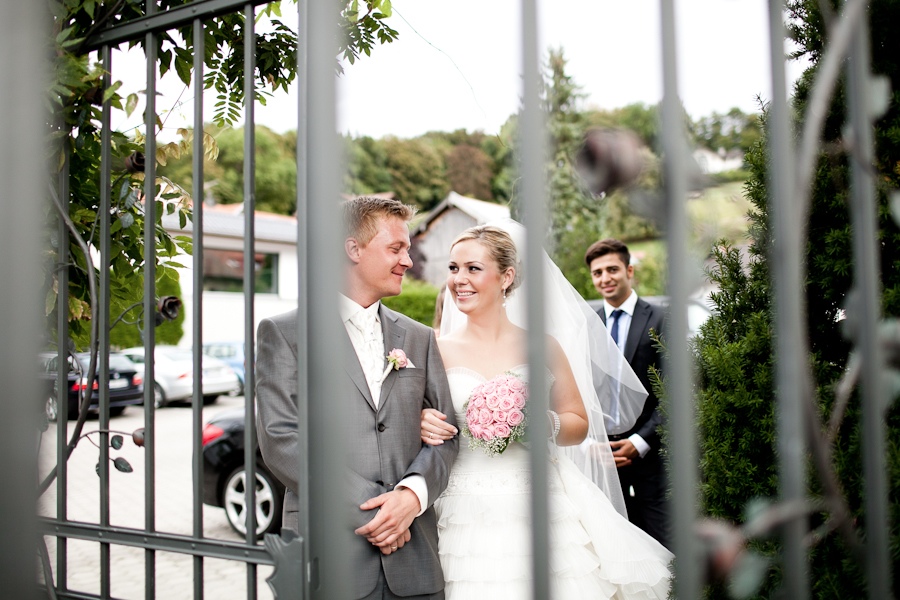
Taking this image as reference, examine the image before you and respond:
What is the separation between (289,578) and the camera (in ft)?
4.76

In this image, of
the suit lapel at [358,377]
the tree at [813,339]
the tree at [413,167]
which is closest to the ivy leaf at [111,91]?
the suit lapel at [358,377]

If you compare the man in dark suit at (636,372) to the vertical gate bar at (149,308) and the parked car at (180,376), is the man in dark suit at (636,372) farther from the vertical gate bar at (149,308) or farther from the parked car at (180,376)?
the parked car at (180,376)

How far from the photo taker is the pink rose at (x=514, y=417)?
10.0 ft

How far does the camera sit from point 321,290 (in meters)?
1.28

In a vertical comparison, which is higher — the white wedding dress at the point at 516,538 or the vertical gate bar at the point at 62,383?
the vertical gate bar at the point at 62,383

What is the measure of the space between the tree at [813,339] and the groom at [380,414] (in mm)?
1016

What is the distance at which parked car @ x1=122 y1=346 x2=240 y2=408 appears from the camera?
1350 cm

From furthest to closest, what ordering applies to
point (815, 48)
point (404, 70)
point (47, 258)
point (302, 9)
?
point (404, 70)
point (47, 258)
point (815, 48)
point (302, 9)

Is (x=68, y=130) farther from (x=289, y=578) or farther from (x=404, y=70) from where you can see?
(x=404, y=70)

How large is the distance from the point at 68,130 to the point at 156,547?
1.22 m

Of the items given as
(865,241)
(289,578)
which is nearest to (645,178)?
(865,241)

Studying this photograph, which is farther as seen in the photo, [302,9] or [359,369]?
[359,369]

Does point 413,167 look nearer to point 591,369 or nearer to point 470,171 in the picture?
point 470,171

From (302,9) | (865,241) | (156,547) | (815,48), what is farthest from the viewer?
(815,48)
